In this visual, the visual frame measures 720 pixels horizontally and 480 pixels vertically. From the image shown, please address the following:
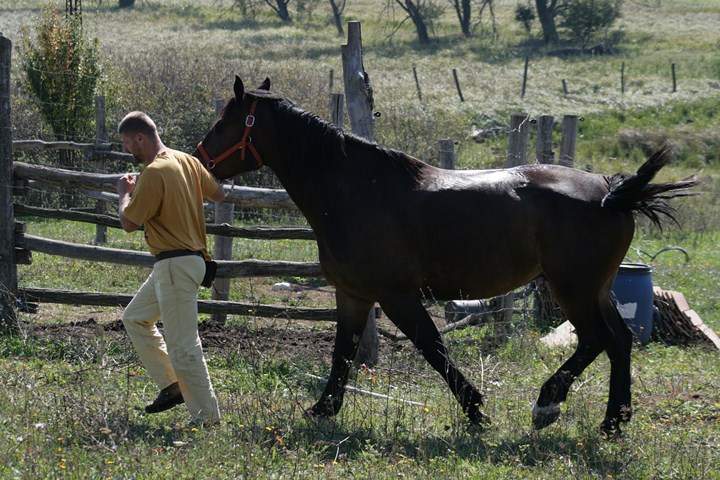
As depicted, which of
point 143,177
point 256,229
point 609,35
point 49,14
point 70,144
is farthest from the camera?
point 609,35

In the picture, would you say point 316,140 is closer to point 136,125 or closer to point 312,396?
point 136,125

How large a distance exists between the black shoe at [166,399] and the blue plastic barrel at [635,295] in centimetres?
485

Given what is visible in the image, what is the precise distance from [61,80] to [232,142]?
12.7 m

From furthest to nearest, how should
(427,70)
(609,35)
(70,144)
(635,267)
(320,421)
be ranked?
(609,35) → (427,70) → (70,144) → (635,267) → (320,421)

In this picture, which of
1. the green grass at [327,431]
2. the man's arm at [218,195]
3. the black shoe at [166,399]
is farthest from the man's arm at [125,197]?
the black shoe at [166,399]

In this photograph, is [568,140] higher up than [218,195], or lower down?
higher up

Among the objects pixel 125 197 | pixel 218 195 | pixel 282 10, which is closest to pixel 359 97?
pixel 218 195

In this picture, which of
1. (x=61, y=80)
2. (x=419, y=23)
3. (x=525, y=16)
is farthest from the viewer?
(x=525, y=16)

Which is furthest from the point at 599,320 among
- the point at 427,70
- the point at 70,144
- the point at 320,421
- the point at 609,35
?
the point at 609,35

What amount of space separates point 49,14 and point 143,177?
1433 centimetres

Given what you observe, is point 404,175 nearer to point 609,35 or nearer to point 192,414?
point 192,414

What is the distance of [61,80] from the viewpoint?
1744 centimetres

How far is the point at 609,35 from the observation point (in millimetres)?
50750

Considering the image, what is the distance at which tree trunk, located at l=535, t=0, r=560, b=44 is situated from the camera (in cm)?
5134
